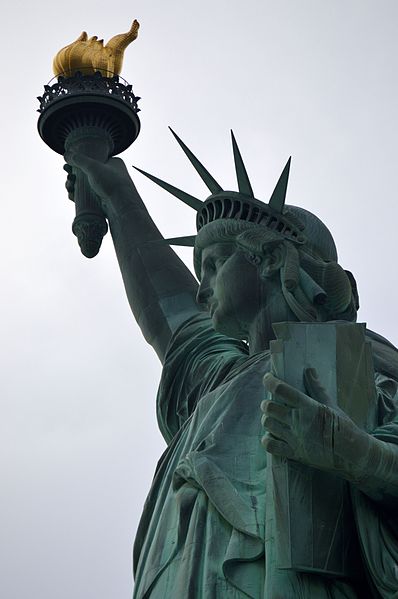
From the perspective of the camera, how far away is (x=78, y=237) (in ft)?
45.9

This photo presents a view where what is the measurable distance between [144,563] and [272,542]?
1.23 m

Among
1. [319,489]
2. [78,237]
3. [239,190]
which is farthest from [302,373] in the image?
[78,237]

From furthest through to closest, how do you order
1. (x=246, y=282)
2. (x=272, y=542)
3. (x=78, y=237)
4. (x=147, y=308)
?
1. (x=78, y=237)
2. (x=147, y=308)
3. (x=246, y=282)
4. (x=272, y=542)

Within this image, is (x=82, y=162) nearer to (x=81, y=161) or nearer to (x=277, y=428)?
(x=81, y=161)

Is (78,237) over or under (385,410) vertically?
over

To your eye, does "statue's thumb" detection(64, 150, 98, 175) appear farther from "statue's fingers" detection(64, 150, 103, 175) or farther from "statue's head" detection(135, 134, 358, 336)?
"statue's head" detection(135, 134, 358, 336)

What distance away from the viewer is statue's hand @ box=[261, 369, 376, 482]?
8.79 meters

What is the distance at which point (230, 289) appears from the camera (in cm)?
1085

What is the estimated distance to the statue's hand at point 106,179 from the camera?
545 inches

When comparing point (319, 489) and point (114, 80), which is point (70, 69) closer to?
point (114, 80)

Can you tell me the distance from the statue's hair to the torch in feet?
10.1

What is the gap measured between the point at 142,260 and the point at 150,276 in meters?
0.22

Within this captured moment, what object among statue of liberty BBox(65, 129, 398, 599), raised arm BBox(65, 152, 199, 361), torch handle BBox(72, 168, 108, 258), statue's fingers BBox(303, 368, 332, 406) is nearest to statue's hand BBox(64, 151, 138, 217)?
raised arm BBox(65, 152, 199, 361)

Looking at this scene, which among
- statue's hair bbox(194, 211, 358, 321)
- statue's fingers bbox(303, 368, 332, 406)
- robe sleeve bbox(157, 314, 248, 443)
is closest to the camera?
statue's fingers bbox(303, 368, 332, 406)
